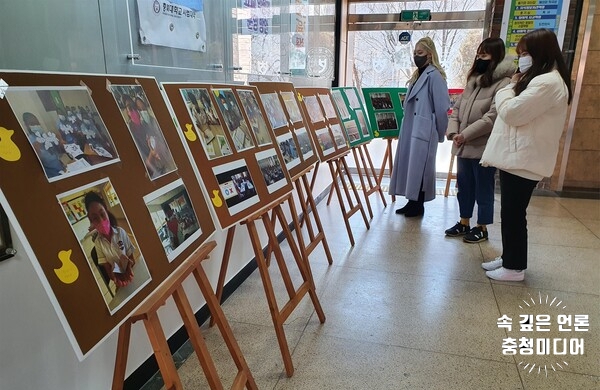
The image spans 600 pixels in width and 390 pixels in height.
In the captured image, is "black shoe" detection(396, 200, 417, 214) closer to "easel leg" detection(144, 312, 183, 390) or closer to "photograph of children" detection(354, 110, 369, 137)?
"photograph of children" detection(354, 110, 369, 137)

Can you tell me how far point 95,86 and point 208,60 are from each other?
1.25m

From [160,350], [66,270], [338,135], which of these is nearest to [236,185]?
[160,350]

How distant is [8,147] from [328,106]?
115 inches

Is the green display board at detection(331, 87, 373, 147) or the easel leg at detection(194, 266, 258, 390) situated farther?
the green display board at detection(331, 87, 373, 147)

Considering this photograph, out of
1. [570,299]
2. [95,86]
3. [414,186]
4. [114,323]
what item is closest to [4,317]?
[114,323]

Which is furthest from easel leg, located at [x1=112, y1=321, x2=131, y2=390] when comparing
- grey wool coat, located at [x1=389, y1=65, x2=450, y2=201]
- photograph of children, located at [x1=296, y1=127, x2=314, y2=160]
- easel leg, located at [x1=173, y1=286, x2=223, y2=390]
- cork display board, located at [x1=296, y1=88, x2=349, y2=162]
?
grey wool coat, located at [x1=389, y1=65, x2=450, y2=201]

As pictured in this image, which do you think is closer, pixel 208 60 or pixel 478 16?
pixel 208 60

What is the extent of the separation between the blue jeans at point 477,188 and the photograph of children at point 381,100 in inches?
56.6

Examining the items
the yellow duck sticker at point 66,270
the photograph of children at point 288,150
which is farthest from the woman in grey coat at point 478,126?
the yellow duck sticker at point 66,270

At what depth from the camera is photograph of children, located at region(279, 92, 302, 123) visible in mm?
2559

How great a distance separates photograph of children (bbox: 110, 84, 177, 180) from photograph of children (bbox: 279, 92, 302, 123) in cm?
129

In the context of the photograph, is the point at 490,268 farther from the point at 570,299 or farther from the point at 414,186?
the point at 414,186

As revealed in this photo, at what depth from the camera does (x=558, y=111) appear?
88.8 inches

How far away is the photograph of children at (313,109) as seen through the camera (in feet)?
10.1
